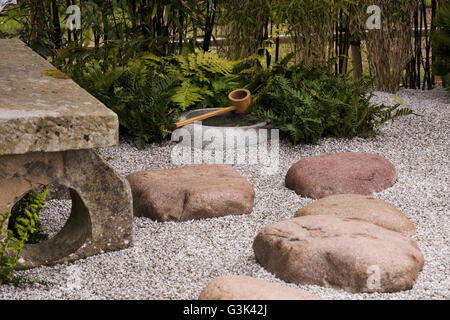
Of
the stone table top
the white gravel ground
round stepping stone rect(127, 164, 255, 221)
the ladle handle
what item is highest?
the stone table top

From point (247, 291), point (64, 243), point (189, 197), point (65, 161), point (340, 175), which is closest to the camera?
point (247, 291)

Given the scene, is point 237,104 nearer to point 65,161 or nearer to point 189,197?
point 189,197

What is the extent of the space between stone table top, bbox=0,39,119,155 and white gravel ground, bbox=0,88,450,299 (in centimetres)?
55

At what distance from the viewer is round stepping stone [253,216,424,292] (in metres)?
2.24

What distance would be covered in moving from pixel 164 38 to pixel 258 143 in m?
1.28

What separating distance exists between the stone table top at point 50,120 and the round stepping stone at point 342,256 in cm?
81

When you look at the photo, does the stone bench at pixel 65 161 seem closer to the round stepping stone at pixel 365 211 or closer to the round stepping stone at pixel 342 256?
the round stepping stone at pixel 342 256

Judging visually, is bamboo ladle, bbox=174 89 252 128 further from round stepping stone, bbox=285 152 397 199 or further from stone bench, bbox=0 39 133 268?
stone bench, bbox=0 39 133 268

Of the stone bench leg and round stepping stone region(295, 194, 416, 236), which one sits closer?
the stone bench leg

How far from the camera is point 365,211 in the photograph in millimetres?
2793

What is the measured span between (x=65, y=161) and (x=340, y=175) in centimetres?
165

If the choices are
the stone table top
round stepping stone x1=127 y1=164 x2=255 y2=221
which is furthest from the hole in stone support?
round stepping stone x1=127 y1=164 x2=255 y2=221

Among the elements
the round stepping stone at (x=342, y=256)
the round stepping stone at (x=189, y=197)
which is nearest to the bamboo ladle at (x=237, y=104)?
the round stepping stone at (x=189, y=197)

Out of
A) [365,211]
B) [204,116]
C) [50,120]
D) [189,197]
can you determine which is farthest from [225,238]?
[204,116]
